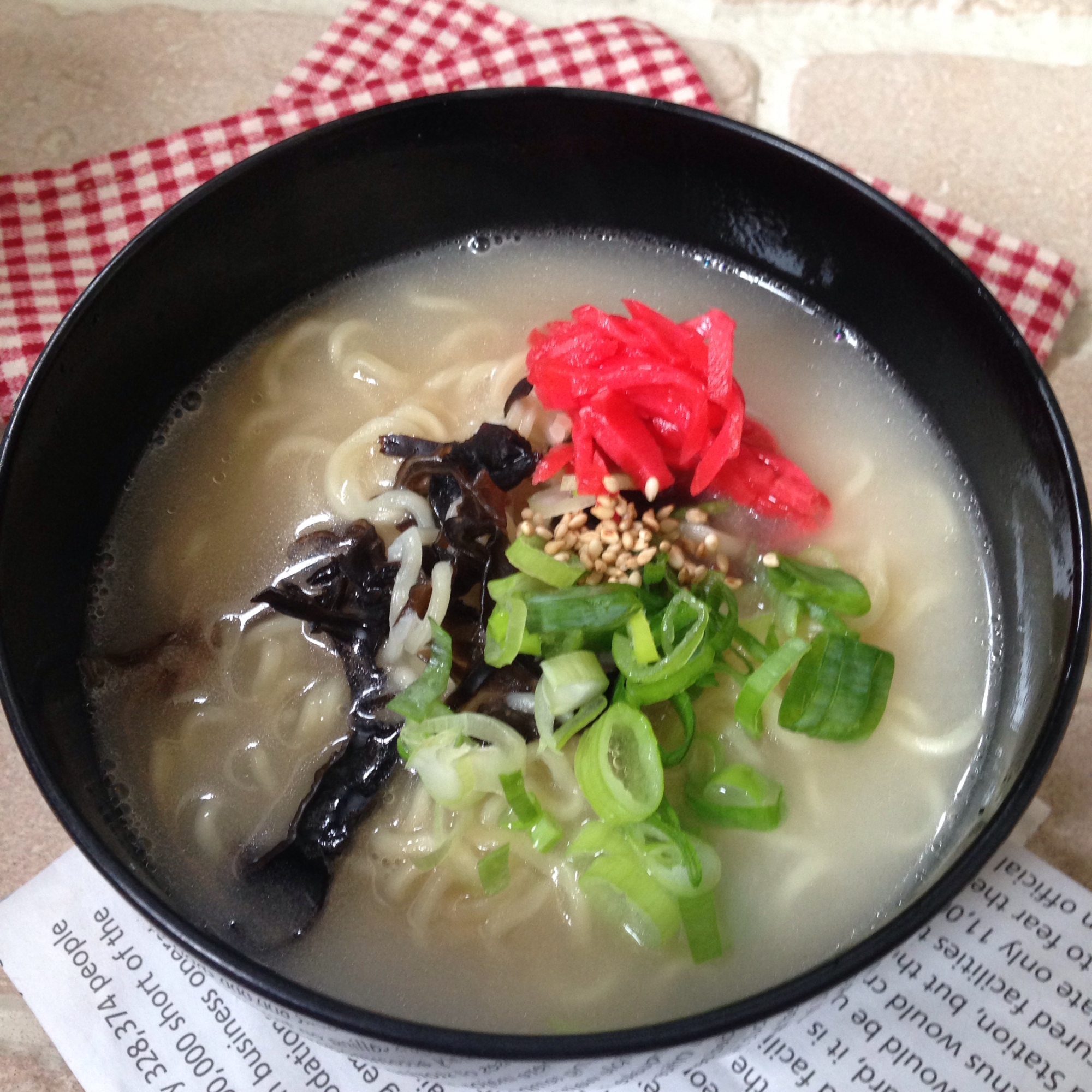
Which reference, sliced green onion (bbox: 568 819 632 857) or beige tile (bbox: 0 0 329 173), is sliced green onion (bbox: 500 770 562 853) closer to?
sliced green onion (bbox: 568 819 632 857)

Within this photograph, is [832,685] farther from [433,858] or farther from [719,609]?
[433,858]

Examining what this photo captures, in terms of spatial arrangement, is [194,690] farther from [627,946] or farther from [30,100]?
[30,100]

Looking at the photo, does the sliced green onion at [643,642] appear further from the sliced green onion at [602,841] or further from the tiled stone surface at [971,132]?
the tiled stone surface at [971,132]

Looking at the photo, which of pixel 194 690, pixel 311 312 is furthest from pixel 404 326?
pixel 194 690

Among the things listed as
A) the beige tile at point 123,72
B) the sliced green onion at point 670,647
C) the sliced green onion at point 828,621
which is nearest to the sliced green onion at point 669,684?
the sliced green onion at point 670,647

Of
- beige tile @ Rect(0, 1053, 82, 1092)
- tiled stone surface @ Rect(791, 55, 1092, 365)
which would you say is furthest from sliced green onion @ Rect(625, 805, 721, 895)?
tiled stone surface @ Rect(791, 55, 1092, 365)

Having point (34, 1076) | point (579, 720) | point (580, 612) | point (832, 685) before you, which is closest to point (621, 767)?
point (579, 720)
